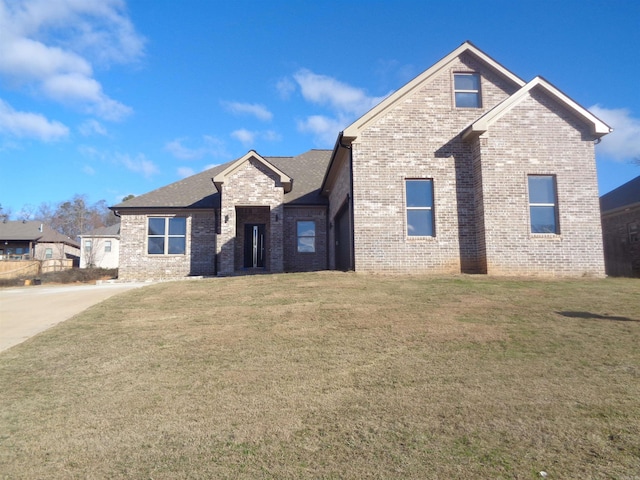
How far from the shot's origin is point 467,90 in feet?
45.2

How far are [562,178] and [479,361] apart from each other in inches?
362

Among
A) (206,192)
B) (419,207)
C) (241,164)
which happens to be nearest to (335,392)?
(419,207)

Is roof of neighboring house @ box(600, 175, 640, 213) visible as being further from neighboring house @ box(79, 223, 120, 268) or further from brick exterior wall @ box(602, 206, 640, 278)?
neighboring house @ box(79, 223, 120, 268)

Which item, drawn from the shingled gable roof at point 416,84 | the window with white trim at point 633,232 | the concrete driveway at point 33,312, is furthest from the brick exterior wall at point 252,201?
the window with white trim at point 633,232

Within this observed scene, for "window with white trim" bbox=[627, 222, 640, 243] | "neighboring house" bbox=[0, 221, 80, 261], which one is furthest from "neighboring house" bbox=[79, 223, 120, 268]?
"window with white trim" bbox=[627, 222, 640, 243]

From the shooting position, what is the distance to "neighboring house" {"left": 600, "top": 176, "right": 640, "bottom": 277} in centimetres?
1752

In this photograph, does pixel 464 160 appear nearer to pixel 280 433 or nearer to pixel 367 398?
pixel 367 398

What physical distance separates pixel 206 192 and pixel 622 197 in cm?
1868

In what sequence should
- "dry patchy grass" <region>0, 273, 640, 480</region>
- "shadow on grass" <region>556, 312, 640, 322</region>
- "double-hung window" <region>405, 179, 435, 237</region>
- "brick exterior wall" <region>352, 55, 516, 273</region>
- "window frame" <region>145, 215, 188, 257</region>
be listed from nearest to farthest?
"dry patchy grass" <region>0, 273, 640, 480</region>
"shadow on grass" <region>556, 312, 640, 322</region>
"brick exterior wall" <region>352, 55, 516, 273</region>
"double-hung window" <region>405, 179, 435, 237</region>
"window frame" <region>145, 215, 188, 257</region>

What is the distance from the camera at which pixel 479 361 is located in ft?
18.2

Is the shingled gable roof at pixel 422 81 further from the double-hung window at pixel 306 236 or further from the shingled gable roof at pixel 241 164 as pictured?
the double-hung window at pixel 306 236

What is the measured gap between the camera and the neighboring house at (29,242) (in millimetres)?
39281

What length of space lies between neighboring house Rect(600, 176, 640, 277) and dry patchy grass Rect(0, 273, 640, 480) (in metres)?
11.1

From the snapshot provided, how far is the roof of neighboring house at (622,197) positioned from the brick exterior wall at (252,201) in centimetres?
1424
